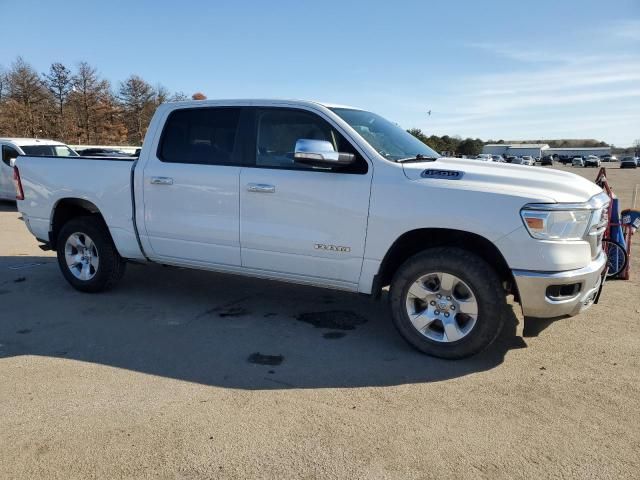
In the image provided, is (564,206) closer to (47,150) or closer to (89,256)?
(89,256)

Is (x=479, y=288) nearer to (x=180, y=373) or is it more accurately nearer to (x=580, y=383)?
(x=580, y=383)

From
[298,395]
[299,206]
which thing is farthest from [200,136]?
[298,395]

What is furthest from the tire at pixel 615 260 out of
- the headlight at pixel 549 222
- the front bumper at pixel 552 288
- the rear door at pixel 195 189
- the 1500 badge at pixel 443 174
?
the rear door at pixel 195 189

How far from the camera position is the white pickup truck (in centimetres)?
369

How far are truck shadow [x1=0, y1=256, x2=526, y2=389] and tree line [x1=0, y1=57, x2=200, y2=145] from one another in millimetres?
39334

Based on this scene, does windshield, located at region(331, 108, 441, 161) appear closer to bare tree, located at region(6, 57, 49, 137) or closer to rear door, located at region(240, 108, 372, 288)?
rear door, located at region(240, 108, 372, 288)

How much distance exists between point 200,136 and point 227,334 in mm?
1938

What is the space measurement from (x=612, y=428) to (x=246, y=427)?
219 cm

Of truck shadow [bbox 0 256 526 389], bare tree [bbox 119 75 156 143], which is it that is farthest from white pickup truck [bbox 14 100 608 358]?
bare tree [bbox 119 75 156 143]

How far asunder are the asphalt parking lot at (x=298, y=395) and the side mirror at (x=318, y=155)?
4.99ft

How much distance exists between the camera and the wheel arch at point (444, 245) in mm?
3887

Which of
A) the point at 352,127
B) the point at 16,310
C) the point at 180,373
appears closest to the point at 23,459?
the point at 180,373

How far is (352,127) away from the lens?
4344 millimetres

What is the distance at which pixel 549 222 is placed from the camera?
3.58 meters
